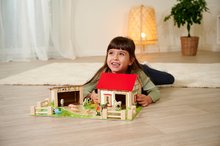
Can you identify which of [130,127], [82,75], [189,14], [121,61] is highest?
[189,14]

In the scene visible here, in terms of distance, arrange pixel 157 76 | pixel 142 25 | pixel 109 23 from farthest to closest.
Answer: pixel 109 23
pixel 142 25
pixel 157 76

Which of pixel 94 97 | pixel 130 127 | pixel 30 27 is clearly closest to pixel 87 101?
pixel 94 97

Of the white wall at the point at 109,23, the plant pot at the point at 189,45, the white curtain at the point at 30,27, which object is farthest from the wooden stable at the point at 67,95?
the plant pot at the point at 189,45

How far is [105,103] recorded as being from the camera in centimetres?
151

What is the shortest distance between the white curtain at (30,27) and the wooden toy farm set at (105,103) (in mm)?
2167

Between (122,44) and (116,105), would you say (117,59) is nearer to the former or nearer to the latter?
(122,44)

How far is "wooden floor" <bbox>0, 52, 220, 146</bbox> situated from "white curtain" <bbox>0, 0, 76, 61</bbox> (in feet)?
6.35

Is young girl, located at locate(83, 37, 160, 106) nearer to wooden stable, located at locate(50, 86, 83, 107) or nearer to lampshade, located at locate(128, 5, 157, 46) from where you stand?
wooden stable, located at locate(50, 86, 83, 107)

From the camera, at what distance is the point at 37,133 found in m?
1.26

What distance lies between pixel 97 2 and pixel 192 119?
2.85 metres

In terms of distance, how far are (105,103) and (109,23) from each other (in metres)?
2.71

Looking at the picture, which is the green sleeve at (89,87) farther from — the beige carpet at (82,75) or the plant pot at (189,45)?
the plant pot at (189,45)

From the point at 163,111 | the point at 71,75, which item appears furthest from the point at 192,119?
the point at 71,75

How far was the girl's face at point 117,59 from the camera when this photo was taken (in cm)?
164
